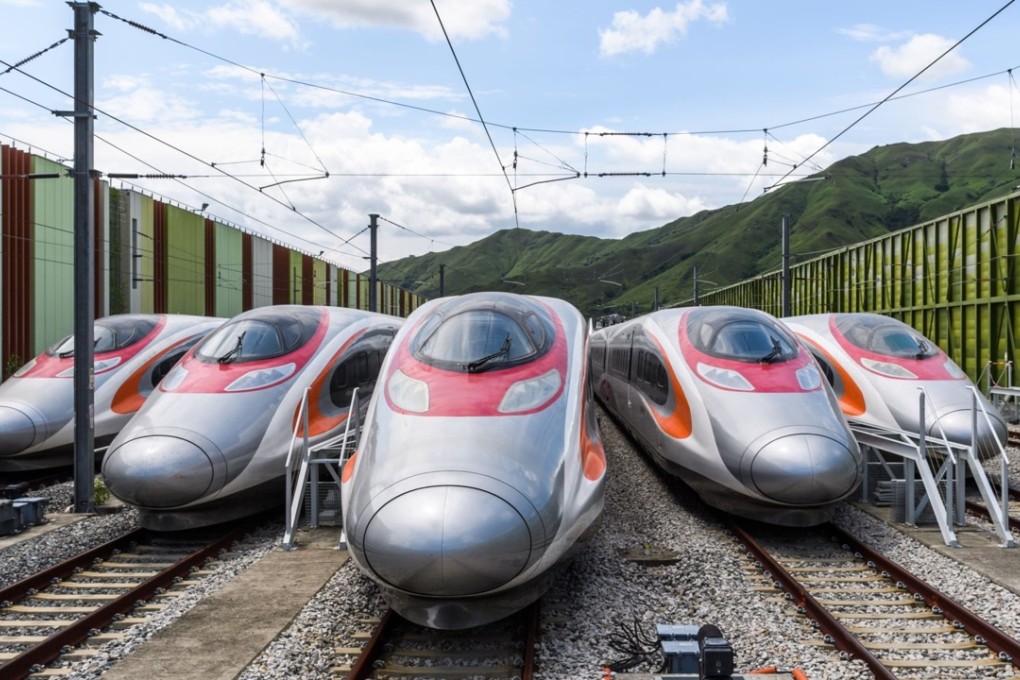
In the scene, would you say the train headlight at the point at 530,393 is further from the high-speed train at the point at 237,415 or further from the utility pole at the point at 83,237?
the utility pole at the point at 83,237

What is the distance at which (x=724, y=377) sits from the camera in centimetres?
1077

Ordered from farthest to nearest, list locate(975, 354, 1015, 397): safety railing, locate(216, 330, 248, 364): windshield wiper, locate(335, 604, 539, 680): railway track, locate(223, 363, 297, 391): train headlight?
locate(975, 354, 1015, 397): safety railing < locate(216, 330, 248, 364): windshield wiper < locate(223, 363, 297, 391): train headlight < locate(335, 604, 539, 680): railway track

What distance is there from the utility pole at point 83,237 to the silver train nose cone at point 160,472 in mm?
3091

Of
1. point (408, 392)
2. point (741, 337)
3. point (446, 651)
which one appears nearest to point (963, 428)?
point (741, 337)

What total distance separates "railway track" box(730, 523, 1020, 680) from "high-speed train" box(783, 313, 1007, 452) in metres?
3.10

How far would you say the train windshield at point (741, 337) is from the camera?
11.1 meters

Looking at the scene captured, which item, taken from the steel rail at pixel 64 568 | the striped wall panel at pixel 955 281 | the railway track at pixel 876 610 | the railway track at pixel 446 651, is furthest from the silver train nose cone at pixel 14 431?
the striped wall panel at pixel 955 281

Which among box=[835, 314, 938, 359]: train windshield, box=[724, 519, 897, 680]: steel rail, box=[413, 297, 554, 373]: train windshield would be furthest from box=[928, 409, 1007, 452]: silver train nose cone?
box=[413, 297, 554, 373]: train windshield

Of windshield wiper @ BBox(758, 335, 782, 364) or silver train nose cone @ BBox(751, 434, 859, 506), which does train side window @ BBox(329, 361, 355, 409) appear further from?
silver train nose cone @ BBox(751, 434, 859, 506)

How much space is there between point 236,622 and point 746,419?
5924mm

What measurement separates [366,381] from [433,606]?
23.2 feet

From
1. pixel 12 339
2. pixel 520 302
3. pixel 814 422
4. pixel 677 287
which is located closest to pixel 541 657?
pixel 520 302

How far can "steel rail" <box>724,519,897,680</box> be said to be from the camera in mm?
6406

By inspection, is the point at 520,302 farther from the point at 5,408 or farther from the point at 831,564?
the point at 5,408
